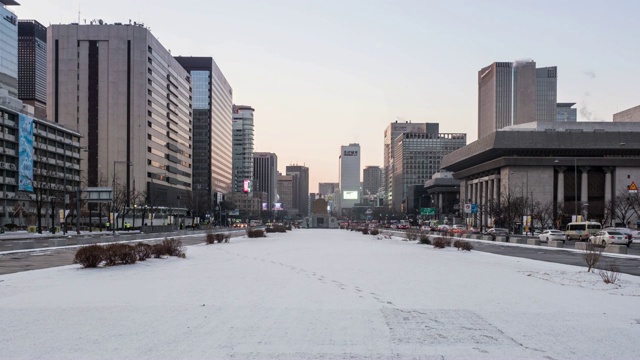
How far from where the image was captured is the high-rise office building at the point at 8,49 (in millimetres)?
149375

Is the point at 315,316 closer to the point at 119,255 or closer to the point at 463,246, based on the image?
the point at 119,255

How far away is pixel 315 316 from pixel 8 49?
173363mm

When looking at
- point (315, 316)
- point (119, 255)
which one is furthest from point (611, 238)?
point (315, 316)

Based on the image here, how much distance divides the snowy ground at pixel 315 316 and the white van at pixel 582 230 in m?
40.0

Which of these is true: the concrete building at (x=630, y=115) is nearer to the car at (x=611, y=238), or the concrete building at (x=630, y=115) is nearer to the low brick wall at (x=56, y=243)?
the car at (x=611, y=238)

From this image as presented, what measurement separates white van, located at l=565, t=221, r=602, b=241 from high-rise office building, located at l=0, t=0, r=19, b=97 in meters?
149

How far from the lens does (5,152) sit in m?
97.6

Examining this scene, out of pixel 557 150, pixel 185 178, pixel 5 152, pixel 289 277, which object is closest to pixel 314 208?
pixel 185 178

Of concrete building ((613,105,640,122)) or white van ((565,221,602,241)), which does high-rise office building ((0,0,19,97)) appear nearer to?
white van ((565,221,602,241))

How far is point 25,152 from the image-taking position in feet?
334

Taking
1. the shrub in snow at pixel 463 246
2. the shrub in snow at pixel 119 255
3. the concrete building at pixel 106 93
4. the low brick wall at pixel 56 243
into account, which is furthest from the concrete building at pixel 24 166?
the shrub in snow at pixel 463 246

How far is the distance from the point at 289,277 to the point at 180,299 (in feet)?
19.5

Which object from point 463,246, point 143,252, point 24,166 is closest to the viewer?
point 143,252

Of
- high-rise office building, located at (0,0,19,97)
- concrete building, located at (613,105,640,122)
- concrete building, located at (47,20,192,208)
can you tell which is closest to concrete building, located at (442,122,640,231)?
concrete building, located at (613,105,640,122)
